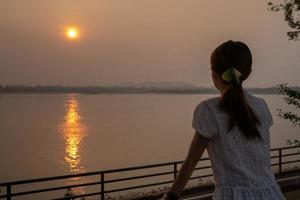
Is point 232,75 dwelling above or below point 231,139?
above

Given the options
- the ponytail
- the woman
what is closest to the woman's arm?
the woman

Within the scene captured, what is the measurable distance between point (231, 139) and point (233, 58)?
37 centimetres

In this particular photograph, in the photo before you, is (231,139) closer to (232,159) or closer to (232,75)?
(232,159)

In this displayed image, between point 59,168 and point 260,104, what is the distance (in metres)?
46.6

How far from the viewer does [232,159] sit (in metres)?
2.33

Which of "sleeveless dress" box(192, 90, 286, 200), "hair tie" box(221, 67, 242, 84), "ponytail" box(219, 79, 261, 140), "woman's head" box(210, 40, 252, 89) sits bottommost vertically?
"sleeveless dress" box(192, 90, 286, 200)

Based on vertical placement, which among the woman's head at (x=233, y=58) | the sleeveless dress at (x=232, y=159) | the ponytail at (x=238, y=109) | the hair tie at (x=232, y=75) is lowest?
the sleeveless dress at (x=232, y=159)

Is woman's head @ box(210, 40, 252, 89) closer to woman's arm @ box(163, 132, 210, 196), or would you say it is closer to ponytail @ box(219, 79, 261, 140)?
ponytail @ box(219, 79, 261, 140)

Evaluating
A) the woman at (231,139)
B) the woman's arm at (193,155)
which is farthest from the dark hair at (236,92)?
the woman's arm at (193,155)

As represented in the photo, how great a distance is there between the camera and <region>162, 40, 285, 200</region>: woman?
2.31 metres

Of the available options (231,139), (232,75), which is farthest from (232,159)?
(232,75)

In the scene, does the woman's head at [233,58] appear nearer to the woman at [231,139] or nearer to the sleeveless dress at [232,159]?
the woman at [231,139]

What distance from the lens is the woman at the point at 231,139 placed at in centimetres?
231

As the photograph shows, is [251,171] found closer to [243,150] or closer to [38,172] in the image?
[243,150]
